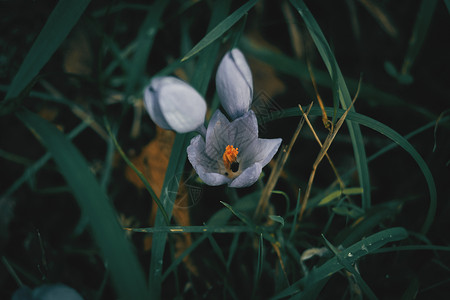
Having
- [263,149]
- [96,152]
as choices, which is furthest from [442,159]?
[96,152]

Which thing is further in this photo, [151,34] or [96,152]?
[96,152]

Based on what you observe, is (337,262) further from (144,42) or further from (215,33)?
(144,42)

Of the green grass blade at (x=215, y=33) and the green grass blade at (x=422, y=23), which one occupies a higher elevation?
the green grass blade at (x=215, y=33)

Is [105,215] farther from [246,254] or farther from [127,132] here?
[127,132]

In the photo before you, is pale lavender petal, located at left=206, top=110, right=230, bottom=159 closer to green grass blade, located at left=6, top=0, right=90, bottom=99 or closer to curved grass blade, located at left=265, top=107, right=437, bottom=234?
curved grass blade, located at left=265, top=107, right=437, bottom=234

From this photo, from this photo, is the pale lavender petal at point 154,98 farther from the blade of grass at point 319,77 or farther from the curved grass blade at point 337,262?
→ the blade of grass at point 319,77

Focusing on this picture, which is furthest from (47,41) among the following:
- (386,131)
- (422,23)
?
(422,23)

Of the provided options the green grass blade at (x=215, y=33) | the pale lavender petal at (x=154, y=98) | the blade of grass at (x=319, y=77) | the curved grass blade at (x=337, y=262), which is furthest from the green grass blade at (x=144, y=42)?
the curved grass blade at (x=337, y=262)
